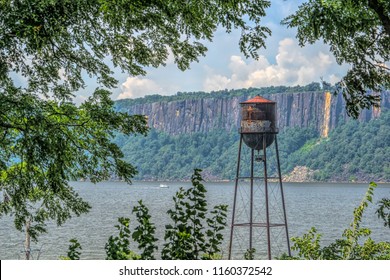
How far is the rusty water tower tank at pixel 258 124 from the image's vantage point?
26719 millimetres

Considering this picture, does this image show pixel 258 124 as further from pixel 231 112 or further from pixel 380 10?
pixel 231 112

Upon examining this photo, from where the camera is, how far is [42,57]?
10.4 meters

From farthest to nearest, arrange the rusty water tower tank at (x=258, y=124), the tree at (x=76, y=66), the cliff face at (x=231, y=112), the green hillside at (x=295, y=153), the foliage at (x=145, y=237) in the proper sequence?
the cliff face at (x=231, y=112)
the green hillside at (x=295, y=153)
the rusty water tower tank at (x=258, y=124)
the tree at (x=76, y=66)
the foliage at (x=145, y=237)

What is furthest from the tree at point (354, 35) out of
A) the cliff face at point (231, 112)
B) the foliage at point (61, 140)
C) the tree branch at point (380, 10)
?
the cliff face at point (231, 112)

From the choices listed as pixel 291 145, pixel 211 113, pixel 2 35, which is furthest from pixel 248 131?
pixel 211 113

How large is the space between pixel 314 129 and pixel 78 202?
142m

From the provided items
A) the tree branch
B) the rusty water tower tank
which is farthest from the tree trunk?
the rusty water tower tank

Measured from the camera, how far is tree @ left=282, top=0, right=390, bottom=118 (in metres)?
7.18

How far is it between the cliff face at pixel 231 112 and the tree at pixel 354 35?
133 m

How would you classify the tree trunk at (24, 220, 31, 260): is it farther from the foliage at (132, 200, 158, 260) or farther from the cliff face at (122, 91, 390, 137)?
the cliff face at (122, 91, 390, 137)

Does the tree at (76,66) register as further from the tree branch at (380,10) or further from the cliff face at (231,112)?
the cliff face at (231,112)

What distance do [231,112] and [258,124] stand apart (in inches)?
5660

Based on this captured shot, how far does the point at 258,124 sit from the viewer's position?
26.7m

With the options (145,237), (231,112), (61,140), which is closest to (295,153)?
(231,112)
